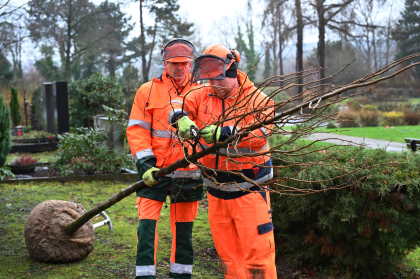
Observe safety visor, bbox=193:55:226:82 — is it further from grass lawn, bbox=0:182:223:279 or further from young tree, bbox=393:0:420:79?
young tree, bbox=393:0:420:79

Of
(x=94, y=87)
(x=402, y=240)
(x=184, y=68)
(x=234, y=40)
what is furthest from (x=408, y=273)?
(x=234, y=40)

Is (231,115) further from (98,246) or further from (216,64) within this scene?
(98,246)

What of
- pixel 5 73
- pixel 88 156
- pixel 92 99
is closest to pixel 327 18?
pixel 92 99

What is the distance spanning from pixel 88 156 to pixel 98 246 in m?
5.19

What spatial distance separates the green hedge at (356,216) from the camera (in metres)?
4.74

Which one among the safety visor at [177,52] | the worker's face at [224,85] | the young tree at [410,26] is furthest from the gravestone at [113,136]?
the young tree at [410,26]

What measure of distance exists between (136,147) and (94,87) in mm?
14125

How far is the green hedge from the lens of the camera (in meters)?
4.74

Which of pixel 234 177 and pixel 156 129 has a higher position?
pixel 156 129

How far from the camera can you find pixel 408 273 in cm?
550

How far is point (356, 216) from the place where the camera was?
4.79m

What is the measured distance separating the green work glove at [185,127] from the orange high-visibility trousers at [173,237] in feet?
2.82

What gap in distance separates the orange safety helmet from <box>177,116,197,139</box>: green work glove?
1.09ft

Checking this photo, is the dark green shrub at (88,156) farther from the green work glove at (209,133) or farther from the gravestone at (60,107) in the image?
the green work glove at (209,133)
